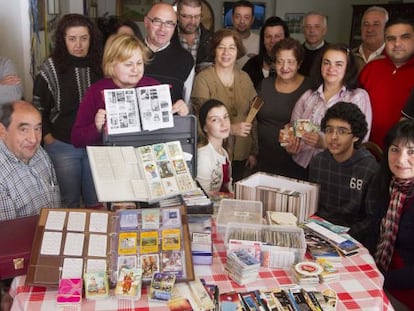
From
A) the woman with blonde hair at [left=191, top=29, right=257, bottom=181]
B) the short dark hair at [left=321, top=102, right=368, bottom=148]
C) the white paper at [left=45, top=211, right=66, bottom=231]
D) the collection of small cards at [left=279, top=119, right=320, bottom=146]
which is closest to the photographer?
the white paper at [left=45, top=211, right=66, bottom=231]

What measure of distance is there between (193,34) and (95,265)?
2095mm

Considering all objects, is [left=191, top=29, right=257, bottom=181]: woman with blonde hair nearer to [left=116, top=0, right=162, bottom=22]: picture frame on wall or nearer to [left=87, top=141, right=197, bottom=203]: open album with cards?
[left=87, top=141, right=197, bottom=203]: open album with cards

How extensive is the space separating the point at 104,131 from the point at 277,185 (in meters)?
0.84

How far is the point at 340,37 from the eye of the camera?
24.1 feet

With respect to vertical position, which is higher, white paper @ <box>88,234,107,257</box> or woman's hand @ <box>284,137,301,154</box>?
woman's hand @ <box>284,137,301,154</box>

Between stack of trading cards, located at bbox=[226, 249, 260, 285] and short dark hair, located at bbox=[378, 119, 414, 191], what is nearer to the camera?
stack of trading cards, located at bbox=[226, 249, 260, 285]

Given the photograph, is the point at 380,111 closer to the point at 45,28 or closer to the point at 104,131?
the point at 104,131

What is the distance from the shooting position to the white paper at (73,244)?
1.47 m

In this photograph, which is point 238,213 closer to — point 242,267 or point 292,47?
point 242,267

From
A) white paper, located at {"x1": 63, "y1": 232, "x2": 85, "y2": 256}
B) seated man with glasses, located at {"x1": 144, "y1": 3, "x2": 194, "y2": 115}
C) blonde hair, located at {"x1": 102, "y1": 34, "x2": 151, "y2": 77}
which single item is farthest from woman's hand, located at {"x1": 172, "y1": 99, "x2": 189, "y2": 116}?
white paper, located at {"x1": 63, "y1": 232, "x2": 85, "y2": 256}

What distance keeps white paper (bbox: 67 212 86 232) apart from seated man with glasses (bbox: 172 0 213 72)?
1.63m

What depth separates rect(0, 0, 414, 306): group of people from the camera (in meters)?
2.03

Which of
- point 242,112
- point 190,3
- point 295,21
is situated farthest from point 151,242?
point 295,21

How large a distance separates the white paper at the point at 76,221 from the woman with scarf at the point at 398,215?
4.33 feet
